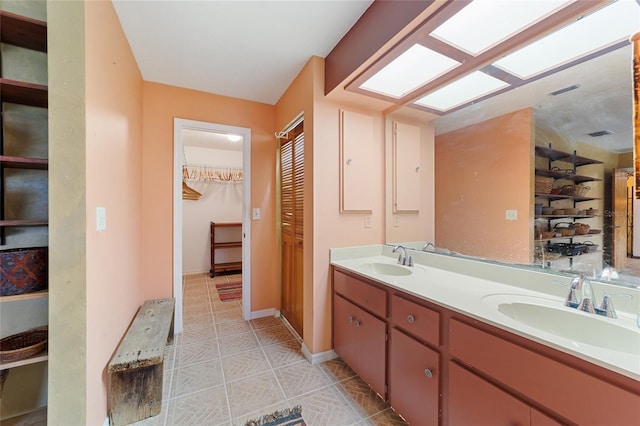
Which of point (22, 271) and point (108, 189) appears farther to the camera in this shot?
point (108, 189)

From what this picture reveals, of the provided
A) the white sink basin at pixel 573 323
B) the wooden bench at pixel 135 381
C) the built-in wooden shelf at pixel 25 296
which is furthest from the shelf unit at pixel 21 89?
the white sink basin at pixel 573 323

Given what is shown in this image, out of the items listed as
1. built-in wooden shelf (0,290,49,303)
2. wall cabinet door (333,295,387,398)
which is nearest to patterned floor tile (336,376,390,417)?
wall cabinet door (333,295,387,398)

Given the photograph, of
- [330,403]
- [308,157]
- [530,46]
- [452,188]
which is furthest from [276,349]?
[530,46]

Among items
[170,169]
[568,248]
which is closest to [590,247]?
[568,248]

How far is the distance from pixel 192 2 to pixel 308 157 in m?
1.21

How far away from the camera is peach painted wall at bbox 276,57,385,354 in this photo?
198cm

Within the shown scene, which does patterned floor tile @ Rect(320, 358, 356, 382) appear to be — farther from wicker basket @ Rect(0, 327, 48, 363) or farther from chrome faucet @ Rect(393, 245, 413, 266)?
wicker basket @ Rect(0, 327, 48, 363)

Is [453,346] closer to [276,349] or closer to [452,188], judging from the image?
[452,188]

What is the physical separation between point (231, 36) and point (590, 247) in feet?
8.30

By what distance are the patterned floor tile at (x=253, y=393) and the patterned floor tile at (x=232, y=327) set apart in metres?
0.78

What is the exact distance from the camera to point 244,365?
1996 millimetres

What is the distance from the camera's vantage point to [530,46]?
1291 millimetres

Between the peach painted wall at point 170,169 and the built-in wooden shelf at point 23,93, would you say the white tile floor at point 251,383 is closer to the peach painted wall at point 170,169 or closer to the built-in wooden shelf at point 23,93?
the peach painted wall at point 170,169

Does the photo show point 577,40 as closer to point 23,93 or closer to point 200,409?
point 23,93
